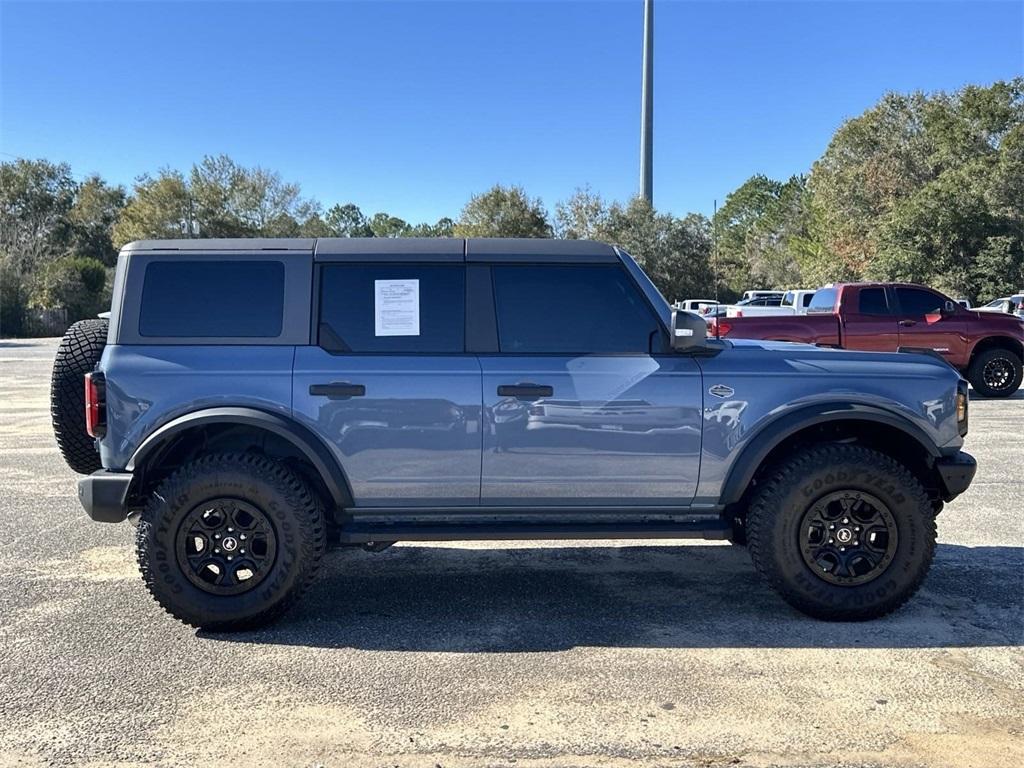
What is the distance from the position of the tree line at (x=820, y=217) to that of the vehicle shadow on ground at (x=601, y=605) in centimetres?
3110

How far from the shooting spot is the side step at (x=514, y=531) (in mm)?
4016

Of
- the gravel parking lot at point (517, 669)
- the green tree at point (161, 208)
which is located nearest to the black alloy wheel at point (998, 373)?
the gravel parking lot at point (517, 669)

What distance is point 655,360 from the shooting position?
4.10 metres

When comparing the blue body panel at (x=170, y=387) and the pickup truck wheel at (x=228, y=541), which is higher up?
the blue body panel at (x=170, y=387)

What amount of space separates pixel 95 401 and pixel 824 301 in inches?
463

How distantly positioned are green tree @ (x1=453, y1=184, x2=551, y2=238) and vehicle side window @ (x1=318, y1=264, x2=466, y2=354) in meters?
40.4

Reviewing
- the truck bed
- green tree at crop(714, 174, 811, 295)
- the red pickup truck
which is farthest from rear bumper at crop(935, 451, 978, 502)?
green tree at crop(714, 174, 811, 295)

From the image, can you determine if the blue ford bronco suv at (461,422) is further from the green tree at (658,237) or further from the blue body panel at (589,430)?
the green tree at (658,237)

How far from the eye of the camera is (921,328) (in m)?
12.5

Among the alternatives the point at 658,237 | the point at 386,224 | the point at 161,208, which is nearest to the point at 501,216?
the point at 658,237

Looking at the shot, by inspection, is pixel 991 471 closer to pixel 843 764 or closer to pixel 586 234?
pixel 843 764

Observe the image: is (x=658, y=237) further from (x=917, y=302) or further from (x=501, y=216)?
(x=917, y=302)

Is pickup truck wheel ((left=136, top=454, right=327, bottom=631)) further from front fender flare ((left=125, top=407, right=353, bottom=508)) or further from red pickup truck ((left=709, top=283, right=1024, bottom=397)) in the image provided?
red pickup truck ((left=709, top=283, right=1024, bottom=397))

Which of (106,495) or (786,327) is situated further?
(786,327)
